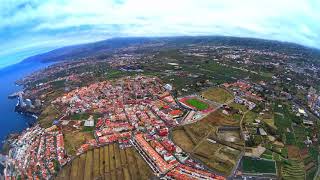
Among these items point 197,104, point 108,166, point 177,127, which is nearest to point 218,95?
point 197,104

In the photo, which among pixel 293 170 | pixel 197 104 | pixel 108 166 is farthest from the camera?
pixel 197 104

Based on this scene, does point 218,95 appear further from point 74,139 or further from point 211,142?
point 74,139

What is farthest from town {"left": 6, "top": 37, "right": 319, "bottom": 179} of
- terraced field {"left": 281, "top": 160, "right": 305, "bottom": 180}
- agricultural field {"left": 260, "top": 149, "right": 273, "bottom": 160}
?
agricultural field {"left": 260, "top": 149, "right": 273, "bottom": 160}

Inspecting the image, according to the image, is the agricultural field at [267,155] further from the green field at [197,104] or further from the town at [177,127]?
the green field at [197,104]

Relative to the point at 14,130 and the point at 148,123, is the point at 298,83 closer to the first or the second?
the point at 148,123

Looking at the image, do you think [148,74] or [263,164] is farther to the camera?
[148,74]

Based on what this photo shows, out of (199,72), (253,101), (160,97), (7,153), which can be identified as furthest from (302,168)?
(199,72)
